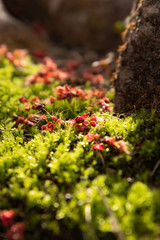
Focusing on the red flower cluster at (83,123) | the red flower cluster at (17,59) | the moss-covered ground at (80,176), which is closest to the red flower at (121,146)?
the moss-covered ground at (80,176)

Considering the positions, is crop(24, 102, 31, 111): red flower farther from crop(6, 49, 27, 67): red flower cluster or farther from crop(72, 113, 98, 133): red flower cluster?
crop(6, 49, 27, 67): red flower cluster

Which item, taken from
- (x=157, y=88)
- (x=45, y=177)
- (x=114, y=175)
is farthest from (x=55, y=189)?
(x=157, y=88)

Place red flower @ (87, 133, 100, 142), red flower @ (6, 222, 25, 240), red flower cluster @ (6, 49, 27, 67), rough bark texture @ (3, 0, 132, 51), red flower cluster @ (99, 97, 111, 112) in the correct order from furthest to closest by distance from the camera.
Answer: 1. rough bark texture @ (3, 0, 132, 51)
2. red flower cluster @ (6, 49, 27, 67)
3. red flower cluster @ (99, 97, 111, 112)
4. red flower @ (87, 133, 100, 142)
5. red flower @ (6, 222, 25, 240)

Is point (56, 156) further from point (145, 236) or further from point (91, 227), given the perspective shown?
point (145, 236)

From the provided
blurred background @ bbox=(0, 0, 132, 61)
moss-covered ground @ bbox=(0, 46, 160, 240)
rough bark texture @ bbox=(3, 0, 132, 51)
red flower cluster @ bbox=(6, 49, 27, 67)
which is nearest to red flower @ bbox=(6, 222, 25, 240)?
moss-covered ground @ bbox=(0, 46, 160, 240)

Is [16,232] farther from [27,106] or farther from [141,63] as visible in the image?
[141,63]

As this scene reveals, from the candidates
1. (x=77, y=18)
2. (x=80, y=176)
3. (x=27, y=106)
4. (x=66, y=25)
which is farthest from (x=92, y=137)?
(x=66, y=25)
